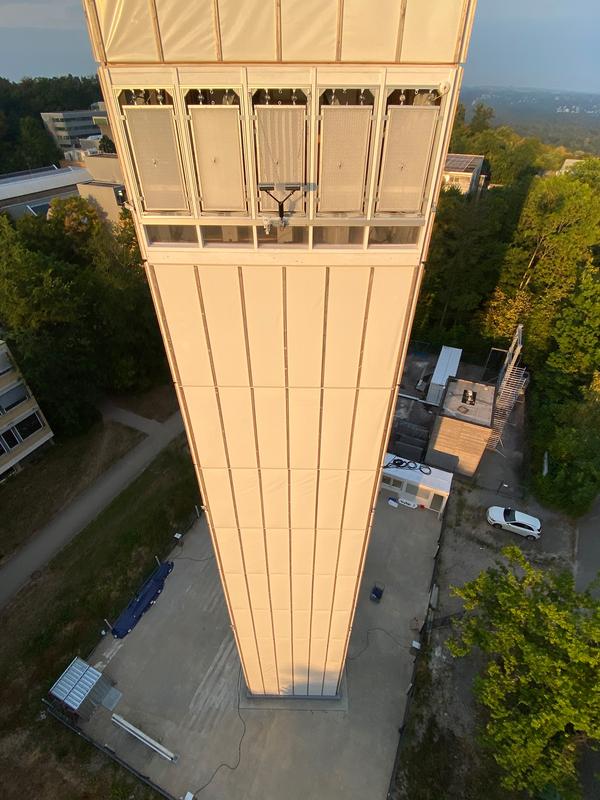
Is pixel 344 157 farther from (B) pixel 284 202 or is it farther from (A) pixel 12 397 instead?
(A) pixel 12 397

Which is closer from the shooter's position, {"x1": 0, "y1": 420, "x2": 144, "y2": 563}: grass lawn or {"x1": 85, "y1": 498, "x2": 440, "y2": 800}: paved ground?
{"x1": 85, "y1": 498, "x2": 440, "y2": 800}: paved ground

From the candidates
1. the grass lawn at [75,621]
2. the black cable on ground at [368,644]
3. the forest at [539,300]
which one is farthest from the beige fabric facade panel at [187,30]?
the forest at [539,300]

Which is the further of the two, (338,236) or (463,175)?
(463,175)

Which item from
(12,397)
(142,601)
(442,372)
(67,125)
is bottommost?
(142,601)

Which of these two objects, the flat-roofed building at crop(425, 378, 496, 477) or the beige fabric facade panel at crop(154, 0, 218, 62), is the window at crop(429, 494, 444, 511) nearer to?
the flat-roofed building at crop(425, 378, 496, 477)

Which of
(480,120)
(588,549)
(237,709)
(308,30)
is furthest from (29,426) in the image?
(480,120)

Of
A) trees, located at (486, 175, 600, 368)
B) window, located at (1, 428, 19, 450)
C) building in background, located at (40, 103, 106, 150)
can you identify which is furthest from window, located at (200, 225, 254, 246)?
building in background, located at (40, 103, 106, 150)

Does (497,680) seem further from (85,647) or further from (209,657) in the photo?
(85,647)
